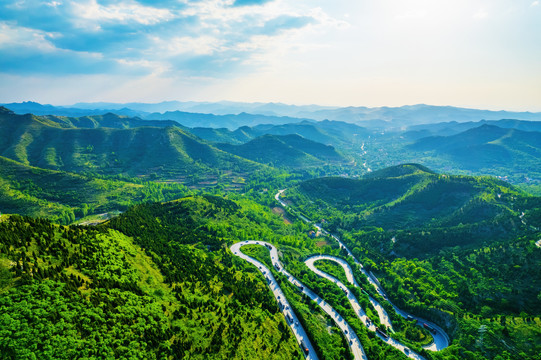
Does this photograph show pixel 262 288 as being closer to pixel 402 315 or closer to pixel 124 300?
pixel 124 300

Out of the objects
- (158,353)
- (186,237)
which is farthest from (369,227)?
(158,353)

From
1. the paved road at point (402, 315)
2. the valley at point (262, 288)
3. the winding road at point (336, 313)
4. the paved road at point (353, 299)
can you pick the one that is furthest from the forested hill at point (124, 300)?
the paved road at point (402, 315)

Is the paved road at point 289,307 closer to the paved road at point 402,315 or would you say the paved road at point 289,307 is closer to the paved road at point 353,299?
the paved road at point 353,299

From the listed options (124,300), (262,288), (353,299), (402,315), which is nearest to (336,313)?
(353,299)

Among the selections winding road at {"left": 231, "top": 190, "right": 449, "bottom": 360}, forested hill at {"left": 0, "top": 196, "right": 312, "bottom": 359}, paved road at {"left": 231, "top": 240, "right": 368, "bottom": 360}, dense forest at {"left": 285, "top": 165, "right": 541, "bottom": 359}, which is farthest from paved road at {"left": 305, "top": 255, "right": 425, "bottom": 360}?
forested hill at {"left": 0, "top": 196, "right": 312, "bottom": 359}

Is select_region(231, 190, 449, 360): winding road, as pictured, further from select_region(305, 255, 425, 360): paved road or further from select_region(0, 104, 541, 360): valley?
select_region(0, 104, 541, 360): valley

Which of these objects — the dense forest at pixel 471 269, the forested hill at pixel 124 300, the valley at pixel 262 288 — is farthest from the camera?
the dense forest at pixel 471 269
